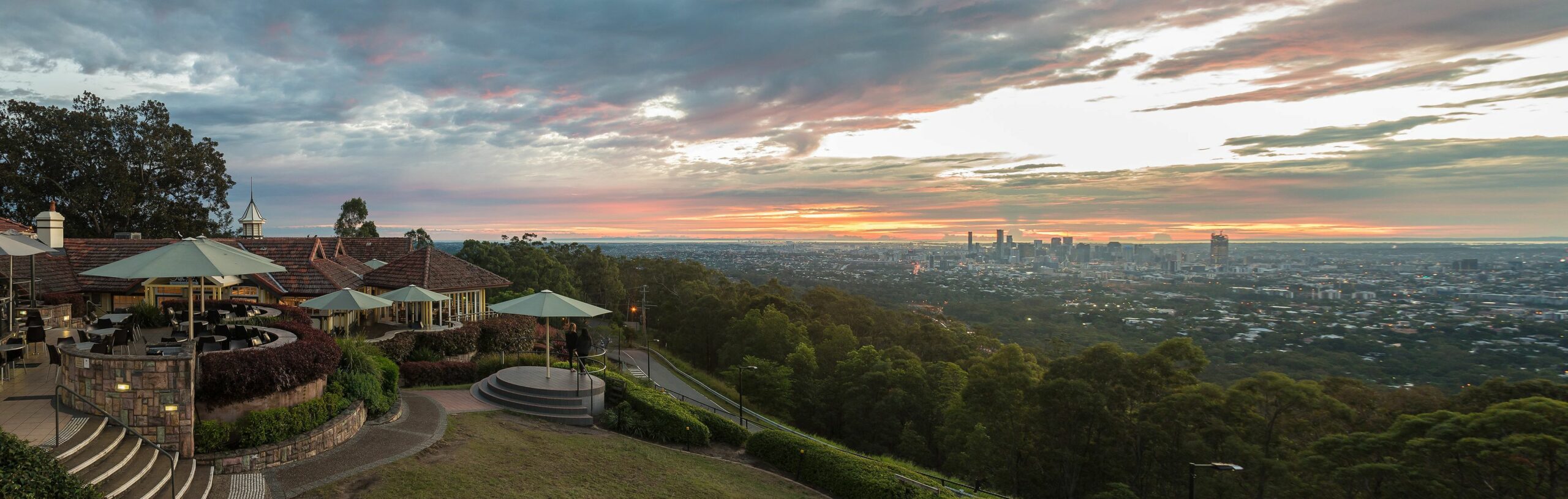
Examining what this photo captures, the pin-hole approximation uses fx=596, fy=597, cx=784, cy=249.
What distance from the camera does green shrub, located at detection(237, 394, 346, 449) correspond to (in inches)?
353

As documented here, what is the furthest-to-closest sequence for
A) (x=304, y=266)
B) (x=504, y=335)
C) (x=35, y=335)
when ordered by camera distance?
(x=304, y=266), (x=504, y=335), (x=35, y=335)

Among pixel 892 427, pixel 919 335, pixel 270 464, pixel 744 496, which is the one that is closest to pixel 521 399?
pixel 270 464

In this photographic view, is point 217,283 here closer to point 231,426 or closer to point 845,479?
point 231,426

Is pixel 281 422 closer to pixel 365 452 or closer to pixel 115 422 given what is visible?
pixel 365 452

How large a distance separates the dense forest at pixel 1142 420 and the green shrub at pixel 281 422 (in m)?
21.0

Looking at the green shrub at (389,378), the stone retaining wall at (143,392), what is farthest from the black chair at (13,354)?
the green shrub at (389,378)

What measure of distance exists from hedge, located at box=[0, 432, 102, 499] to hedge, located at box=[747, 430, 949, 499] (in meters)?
10.9

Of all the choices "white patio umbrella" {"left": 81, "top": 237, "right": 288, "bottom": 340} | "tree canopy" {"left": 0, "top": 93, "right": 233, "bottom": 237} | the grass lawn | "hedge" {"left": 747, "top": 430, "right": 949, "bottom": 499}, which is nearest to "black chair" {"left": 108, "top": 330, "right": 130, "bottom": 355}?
"white patio umbrella" {"left": 81, "top": 237, "right": 288, "bottom": 340}

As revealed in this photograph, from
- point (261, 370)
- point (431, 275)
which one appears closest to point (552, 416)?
point (261, 370)

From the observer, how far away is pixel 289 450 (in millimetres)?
9312

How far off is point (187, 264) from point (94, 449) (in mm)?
2896

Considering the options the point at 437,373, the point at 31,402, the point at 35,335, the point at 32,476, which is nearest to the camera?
the point at 32,476

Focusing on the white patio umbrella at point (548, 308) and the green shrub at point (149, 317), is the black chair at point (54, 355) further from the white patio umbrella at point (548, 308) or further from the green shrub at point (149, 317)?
the white patio umbrella at point (548, 308)

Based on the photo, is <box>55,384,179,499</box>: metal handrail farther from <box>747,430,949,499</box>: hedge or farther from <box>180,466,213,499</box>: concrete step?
<box>747,430,949,499</box>: hedge
